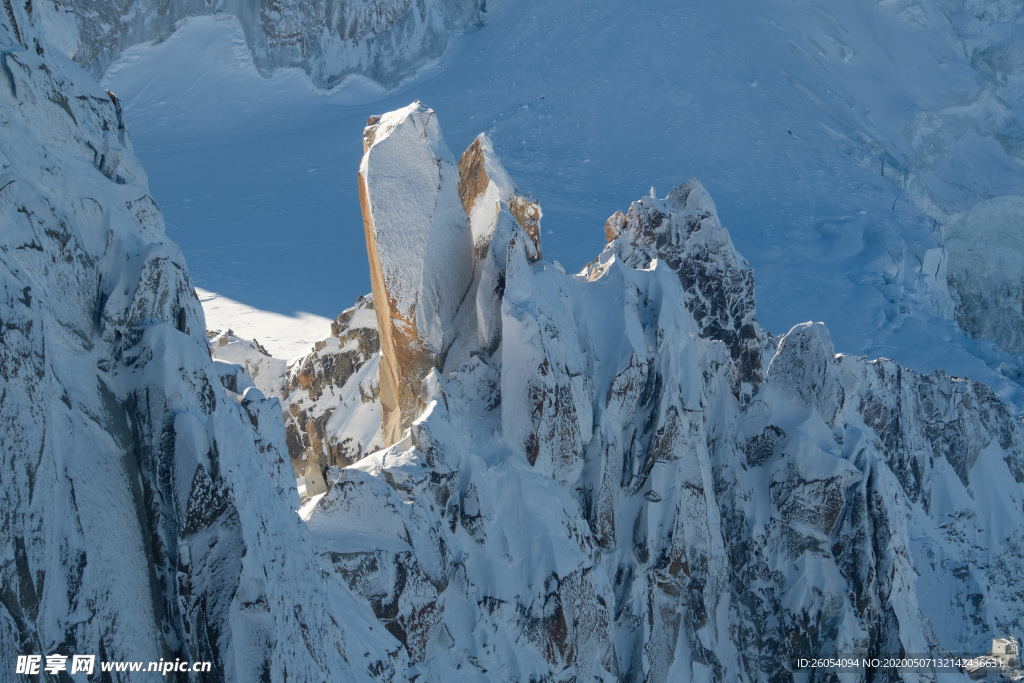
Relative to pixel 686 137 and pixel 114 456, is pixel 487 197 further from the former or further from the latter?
pixel 686 137

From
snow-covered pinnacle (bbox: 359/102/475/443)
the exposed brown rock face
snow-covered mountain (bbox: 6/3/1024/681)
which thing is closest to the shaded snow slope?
snow-covered mountain (bbox: 6/3/1024/681)

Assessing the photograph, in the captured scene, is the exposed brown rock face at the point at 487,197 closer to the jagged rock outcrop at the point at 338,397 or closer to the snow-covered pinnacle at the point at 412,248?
the snow-covered pinnacle at the point at 412,248

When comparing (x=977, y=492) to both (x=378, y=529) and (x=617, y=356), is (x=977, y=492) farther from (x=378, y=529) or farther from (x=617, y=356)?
(x=378, y=529)

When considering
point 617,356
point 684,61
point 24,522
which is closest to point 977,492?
point 617,356

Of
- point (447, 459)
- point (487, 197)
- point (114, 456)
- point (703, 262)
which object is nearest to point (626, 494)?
point (447, 459)

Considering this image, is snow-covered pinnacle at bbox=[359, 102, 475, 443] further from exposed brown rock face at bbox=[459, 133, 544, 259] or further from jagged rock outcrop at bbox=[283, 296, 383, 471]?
jagged rock outcrop at bbox=[283, 296, 383, 471]

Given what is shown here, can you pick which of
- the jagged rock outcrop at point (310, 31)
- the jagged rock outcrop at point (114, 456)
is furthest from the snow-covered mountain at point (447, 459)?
the jagged rock outcrop at point (310, 31)
